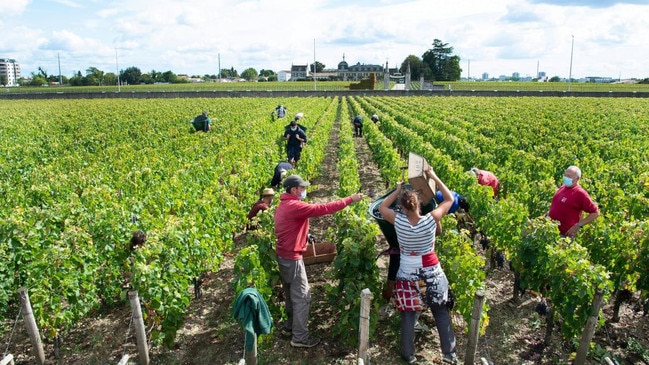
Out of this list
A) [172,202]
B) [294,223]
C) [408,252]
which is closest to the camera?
[408,252]

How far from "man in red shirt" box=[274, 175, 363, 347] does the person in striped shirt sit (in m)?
0.56

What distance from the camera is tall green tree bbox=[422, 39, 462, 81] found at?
11912 cm

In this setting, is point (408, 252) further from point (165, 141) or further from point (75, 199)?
point (165, 141)

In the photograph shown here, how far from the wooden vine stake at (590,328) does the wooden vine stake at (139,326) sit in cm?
451

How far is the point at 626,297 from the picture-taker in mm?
6043

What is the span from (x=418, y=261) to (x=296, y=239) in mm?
1356

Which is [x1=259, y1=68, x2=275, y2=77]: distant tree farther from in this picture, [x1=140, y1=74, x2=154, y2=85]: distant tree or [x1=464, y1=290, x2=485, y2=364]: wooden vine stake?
[x1=464, y1=290, x2=485, y2=364]: wooden vine stake

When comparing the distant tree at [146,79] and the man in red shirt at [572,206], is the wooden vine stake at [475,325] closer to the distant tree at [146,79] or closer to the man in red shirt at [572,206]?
the man in red shirt at [572,206]

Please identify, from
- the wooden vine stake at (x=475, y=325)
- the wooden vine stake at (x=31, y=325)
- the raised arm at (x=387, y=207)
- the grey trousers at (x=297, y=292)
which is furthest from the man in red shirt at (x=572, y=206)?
the wooden vine stake at (x=31, y=325)

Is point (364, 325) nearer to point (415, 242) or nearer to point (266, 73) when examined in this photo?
point (415, 242)

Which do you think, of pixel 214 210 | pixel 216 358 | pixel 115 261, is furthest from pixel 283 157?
pixel 216 358

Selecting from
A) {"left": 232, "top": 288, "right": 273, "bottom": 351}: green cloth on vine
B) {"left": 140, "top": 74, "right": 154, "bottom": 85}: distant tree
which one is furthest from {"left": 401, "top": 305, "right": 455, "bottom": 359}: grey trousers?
{"left": 140, "top": 74, "right": 154, "bottom": 85}: distant tree

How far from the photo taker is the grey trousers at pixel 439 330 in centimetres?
492

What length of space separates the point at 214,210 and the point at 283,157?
692 cm
